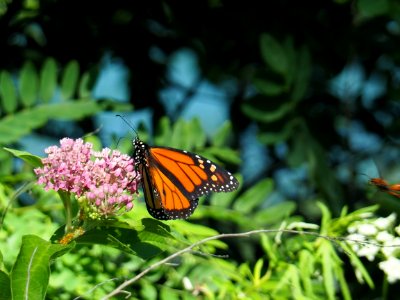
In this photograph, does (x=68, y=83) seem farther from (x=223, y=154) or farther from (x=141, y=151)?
(x=141, y=151)

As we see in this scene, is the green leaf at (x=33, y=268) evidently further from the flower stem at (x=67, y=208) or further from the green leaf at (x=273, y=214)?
the green leaf at (x=273, y=214)

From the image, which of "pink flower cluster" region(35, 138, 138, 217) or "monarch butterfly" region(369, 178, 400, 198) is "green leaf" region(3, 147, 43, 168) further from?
"monarch butterfly" region(369, 178, 400, 198)

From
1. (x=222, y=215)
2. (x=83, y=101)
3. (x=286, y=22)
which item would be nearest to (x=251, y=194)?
(x=222, y=215)

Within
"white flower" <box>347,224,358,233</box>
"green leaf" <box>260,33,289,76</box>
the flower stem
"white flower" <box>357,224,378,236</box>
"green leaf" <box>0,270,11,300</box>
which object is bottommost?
"white flower" <box>347,224,358,233</box>

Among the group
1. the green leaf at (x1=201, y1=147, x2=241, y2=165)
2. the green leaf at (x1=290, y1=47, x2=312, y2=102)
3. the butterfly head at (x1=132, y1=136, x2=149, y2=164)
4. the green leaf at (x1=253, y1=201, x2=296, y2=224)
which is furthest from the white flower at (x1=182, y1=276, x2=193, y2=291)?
the green leaf at (x1=290, y1=47, x2=312, y2=102)

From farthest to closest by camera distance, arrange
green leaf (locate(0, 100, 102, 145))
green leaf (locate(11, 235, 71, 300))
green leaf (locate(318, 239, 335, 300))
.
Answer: green leaf (locate(0, 100, 102, 145)) → green leaf (locate(318, 239, 335, 300)) → green leaf (locate(11, 235, 71, 300))

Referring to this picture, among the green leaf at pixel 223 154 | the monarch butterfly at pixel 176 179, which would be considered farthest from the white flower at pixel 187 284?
the green leaf at pixel 223 154

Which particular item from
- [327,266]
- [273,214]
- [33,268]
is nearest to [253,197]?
[273,214]
